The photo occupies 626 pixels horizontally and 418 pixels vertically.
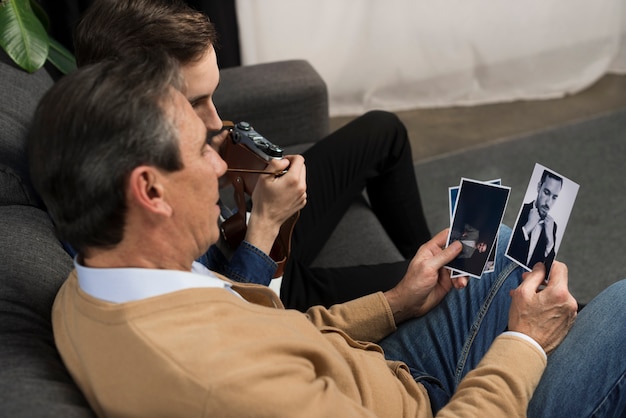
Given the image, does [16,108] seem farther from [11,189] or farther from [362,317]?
[362,317]

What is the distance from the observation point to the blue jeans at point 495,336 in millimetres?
1043

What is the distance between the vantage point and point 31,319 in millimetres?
1028

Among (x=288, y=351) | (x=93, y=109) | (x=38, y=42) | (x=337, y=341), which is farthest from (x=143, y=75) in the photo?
(x=38, y=42)

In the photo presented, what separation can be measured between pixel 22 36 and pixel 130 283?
1076mm

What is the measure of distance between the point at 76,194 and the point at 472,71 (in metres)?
2.56

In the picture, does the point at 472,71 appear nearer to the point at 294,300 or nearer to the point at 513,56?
the point at 513,56

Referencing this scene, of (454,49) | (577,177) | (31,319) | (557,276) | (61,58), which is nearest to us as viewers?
(31,319)

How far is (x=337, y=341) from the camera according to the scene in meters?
1.10

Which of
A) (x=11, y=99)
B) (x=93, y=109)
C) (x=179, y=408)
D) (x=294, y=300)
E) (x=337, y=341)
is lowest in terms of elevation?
(x=294, y=300)

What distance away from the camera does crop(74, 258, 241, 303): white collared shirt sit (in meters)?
0.85

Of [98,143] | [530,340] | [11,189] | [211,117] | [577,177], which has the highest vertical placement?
[98,143]

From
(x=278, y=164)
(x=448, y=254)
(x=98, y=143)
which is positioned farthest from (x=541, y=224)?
(x=98, y=143)

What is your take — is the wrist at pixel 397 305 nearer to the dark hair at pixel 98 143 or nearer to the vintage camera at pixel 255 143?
the vintage camera at pixel 255 143

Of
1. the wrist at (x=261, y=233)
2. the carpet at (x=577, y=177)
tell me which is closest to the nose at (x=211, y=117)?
the wrist at (x=261, y=233)
